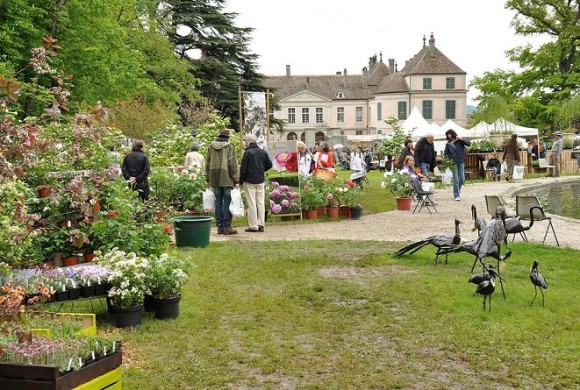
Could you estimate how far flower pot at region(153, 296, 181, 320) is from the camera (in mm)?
6399

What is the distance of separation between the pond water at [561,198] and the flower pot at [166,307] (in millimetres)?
10734

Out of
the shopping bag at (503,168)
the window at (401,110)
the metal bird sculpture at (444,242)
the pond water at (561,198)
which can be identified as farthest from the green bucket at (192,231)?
the window at (401,110)

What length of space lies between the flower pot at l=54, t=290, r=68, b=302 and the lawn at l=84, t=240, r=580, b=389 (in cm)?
50

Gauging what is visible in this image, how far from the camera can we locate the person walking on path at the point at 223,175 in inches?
472

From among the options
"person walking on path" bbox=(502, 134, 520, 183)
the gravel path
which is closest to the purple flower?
the gravel path

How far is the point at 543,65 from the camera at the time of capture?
50500 mm

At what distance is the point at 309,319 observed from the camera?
21.3ft

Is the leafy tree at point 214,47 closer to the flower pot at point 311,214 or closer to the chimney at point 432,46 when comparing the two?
the flower pot at point 311,214

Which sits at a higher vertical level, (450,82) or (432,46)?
(432,46)

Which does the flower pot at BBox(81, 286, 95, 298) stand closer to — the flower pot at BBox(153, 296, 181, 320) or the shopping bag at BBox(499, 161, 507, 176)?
the flower pot at BBox(153, 296, 181, 320)

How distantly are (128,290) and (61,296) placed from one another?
567 mm

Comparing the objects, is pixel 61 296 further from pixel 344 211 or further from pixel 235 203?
pixel 344 211

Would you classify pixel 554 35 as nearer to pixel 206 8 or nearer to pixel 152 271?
pixel 206 8

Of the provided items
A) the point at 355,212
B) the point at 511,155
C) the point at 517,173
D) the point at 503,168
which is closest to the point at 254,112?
the point at 355,212
